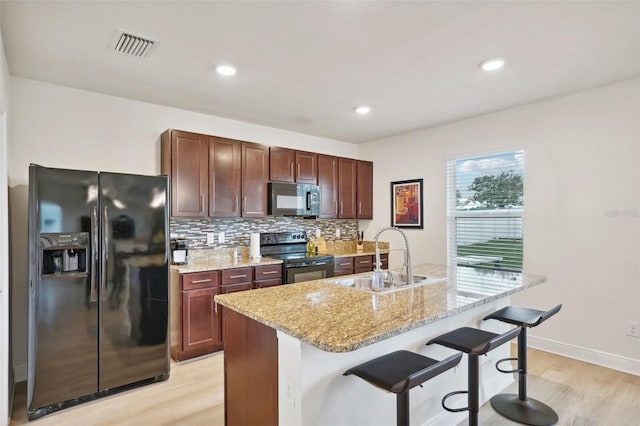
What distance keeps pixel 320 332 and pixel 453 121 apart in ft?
11.9

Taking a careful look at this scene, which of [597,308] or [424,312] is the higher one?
[424,312]

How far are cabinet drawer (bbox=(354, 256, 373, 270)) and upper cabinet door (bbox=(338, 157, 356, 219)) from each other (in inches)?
24.8

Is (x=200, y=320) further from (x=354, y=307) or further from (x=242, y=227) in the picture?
(x=354, y=307)

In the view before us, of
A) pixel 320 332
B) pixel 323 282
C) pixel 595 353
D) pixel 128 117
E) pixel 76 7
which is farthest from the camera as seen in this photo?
pixel 128 117

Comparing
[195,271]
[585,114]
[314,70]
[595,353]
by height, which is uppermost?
[314,70]

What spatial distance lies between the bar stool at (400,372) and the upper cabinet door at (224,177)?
2560 mm

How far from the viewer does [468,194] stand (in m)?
4.13

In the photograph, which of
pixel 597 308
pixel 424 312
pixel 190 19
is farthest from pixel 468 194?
pixel 190 19

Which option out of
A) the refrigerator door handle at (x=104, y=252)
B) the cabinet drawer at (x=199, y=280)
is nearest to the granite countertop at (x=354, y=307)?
the refrigerator door handle at (x=104, y=252)

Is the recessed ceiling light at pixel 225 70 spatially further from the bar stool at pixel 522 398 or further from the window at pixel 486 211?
the window at pixel 486 211

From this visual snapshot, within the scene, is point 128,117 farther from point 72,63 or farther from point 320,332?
point 320,332

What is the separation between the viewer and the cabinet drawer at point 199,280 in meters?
3.15

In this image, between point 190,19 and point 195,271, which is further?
point 195,271

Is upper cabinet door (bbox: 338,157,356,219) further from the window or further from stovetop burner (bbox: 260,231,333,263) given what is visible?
the window
